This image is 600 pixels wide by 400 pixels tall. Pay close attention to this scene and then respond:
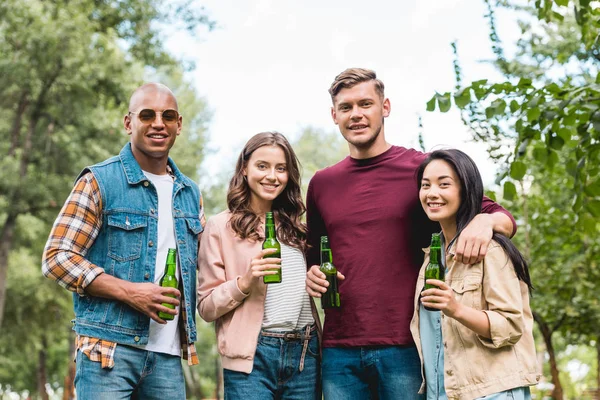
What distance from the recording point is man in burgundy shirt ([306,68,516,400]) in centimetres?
371

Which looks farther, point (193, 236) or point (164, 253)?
point (193, 236)

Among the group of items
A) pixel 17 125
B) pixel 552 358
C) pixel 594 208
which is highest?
pixel 17 125

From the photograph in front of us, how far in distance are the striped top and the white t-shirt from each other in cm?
50

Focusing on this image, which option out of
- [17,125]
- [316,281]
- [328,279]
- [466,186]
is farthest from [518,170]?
[17,125]

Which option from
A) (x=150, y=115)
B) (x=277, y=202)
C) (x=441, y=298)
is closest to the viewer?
(x=441, y=298)

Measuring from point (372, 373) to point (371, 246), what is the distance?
70 centimetres

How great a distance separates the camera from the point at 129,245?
3.69 metres

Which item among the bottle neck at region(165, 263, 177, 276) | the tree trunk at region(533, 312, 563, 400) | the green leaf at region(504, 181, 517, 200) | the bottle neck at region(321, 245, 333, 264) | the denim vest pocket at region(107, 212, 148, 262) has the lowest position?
the tree trunk at region(533, 312, 563, 400)

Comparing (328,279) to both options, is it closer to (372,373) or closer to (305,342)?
(305,342)

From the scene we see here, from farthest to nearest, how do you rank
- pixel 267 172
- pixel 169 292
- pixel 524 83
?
pixel 524 83, pixel 267 172, pixel 169 292

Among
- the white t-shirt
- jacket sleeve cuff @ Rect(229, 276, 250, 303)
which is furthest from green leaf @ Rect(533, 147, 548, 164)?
the white t-shirt

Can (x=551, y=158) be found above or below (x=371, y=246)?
above

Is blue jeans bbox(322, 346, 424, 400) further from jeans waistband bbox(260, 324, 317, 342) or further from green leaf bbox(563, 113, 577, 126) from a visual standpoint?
green leaf bbox(563, 113, 577, 126)

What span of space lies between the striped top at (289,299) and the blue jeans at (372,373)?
265 mm
